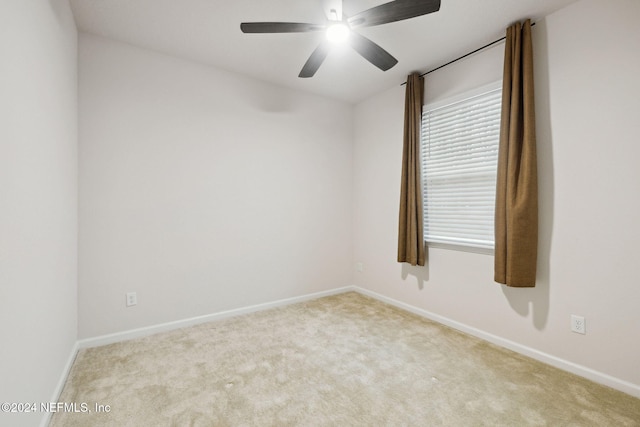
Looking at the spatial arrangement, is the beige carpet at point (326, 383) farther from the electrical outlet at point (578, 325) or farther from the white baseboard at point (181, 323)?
the electrical outlet at point (578, 325)

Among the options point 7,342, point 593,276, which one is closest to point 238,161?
point 7,342

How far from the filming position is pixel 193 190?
9.20 feet

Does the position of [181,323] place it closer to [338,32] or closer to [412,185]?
[412,185]

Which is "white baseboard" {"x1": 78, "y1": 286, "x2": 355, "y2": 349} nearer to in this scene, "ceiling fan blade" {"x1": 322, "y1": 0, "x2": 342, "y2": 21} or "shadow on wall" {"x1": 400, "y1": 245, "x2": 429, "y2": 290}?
"shadow on wall" {"x1": 400, "y1": 245, "x2": 429, "y2": 290}

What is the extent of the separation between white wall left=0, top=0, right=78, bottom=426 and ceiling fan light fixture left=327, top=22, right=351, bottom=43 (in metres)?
1.55

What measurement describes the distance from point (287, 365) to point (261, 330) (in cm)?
68

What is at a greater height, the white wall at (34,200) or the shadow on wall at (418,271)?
the white wall at (34,200)

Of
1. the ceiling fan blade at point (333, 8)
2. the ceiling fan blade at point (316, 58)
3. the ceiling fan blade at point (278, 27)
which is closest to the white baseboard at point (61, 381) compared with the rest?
the ceiling fan blade at point (278, 27)

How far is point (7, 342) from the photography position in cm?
107

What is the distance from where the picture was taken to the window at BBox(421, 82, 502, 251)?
97.3 inches

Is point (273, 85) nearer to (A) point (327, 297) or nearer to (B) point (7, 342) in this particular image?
(A) point (327, 297)

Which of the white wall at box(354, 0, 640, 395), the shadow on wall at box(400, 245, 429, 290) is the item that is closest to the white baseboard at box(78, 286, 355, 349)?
the shadow on wall at box(400, 245, 429, 290)

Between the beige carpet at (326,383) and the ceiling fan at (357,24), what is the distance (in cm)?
225

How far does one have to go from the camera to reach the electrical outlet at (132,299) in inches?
98.1
